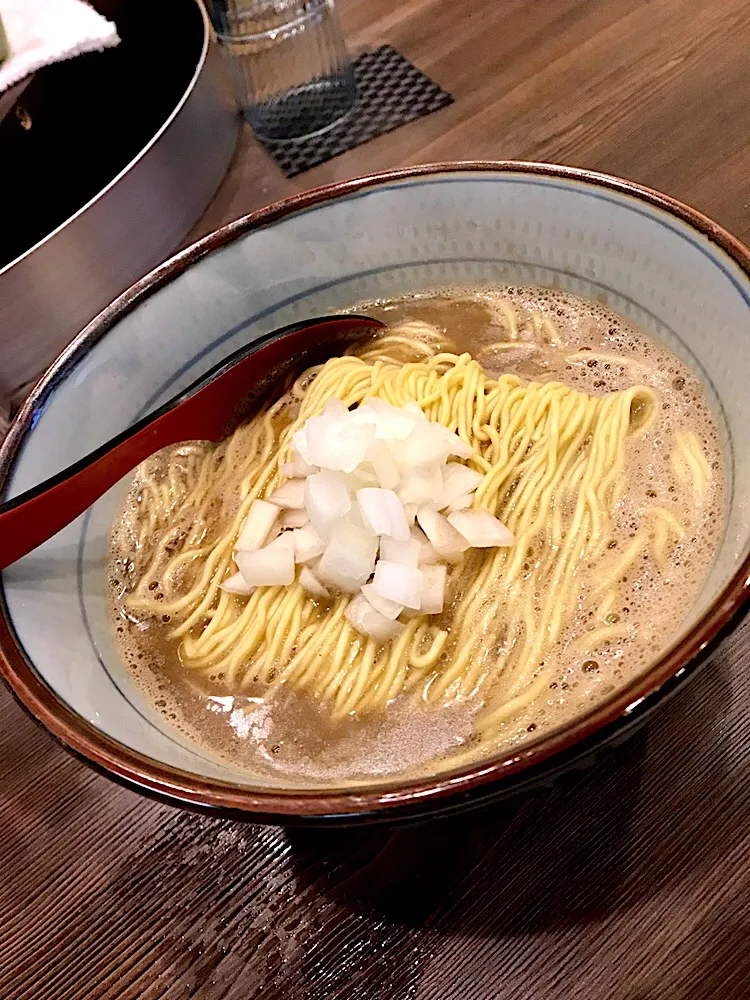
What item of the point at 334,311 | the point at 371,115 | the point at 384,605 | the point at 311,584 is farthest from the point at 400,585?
the point at 371,115

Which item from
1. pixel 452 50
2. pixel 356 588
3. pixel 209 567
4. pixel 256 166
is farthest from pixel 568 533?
pixel 452 50

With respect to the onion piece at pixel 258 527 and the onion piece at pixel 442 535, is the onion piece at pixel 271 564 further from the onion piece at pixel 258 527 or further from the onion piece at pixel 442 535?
the onion piece at pixel 442 535

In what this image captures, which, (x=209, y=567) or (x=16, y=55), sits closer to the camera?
(x=209, y=567)

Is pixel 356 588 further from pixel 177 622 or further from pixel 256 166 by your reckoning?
pixel 256 166

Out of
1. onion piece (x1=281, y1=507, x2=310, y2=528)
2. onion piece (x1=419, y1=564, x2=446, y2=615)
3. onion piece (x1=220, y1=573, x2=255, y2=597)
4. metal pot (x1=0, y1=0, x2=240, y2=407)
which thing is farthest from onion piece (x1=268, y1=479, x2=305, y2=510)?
metal pot (x1=0, y1=0, x2=240, y2=407)

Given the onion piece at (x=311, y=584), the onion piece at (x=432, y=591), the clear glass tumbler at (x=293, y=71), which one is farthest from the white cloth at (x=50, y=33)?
the onion piece at (x=432, y=591)

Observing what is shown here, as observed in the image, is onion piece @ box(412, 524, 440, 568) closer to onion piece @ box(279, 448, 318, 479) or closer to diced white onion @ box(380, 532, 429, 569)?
diced white onion @ box(380, 532, 429, 569)

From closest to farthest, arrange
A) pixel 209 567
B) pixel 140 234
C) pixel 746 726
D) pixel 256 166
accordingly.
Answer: pixel 746 726
pixel 209 567
pixel 140 234
pixel 256 166
